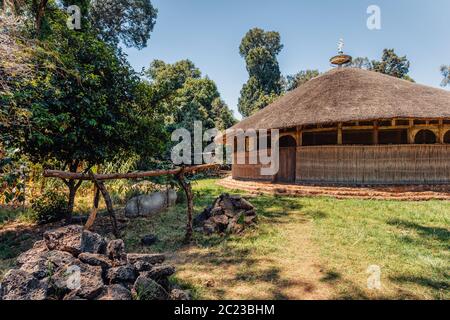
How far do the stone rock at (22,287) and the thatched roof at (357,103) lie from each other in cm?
1082

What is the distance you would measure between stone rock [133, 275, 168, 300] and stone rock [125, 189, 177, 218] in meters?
5.30

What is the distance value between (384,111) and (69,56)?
456 inches

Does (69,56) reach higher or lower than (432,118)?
higher

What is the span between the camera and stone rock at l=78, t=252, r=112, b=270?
11.9ft

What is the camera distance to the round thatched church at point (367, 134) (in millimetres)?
11070

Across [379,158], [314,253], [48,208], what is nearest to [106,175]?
[48,208]

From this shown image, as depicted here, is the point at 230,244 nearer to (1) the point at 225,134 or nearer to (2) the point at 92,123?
(2) the point at 92,123

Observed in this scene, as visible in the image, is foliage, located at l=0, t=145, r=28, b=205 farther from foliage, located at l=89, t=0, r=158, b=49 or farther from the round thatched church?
foliage, located at l=89, t=0, r=158, b=49

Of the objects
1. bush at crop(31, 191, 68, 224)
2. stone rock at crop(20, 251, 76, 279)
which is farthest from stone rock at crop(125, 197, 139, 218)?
stone rock at crop(20, 251, 76, 279)

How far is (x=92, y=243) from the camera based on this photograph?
4.12 metres

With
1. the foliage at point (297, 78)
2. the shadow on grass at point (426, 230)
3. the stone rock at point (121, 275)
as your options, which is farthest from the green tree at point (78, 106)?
the foliage at point (297, 78)

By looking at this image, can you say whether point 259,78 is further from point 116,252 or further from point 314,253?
point 116,252
